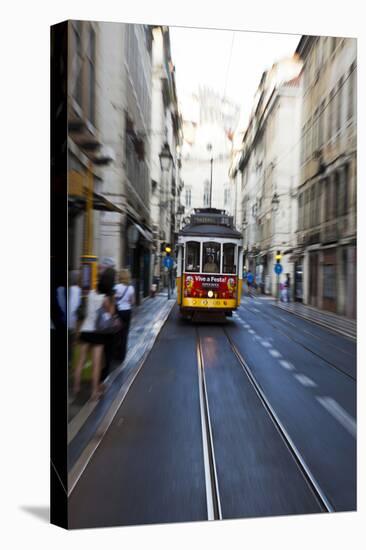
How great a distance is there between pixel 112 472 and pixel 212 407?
975mm

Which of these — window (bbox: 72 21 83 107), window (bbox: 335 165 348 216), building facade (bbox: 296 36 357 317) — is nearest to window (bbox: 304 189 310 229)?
building facade (bbox: 296 36 357 317)

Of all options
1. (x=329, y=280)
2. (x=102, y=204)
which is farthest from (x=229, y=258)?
(x=102, y=204)

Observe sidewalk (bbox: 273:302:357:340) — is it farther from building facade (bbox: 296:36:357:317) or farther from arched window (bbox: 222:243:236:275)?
arched window (bbox: 222:243:236:275)

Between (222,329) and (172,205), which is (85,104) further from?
(222,329)

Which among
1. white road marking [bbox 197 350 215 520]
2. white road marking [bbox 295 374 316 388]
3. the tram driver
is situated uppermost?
the tram driver

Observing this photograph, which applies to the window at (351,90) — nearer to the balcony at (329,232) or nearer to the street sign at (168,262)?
the balcony at (329,232)

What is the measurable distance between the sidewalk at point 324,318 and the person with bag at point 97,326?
149cm

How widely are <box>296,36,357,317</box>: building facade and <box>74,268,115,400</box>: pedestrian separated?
165 centimetres

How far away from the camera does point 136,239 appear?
3760 mm

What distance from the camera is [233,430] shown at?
3770mm

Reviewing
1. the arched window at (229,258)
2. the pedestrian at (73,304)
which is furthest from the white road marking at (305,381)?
the pedestrian at (73,304)

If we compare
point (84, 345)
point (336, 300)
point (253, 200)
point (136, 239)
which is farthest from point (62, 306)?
point (336, 300)

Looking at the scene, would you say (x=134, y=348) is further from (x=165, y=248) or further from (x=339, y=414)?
(x=339, y=414)

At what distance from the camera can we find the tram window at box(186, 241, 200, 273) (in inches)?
176
